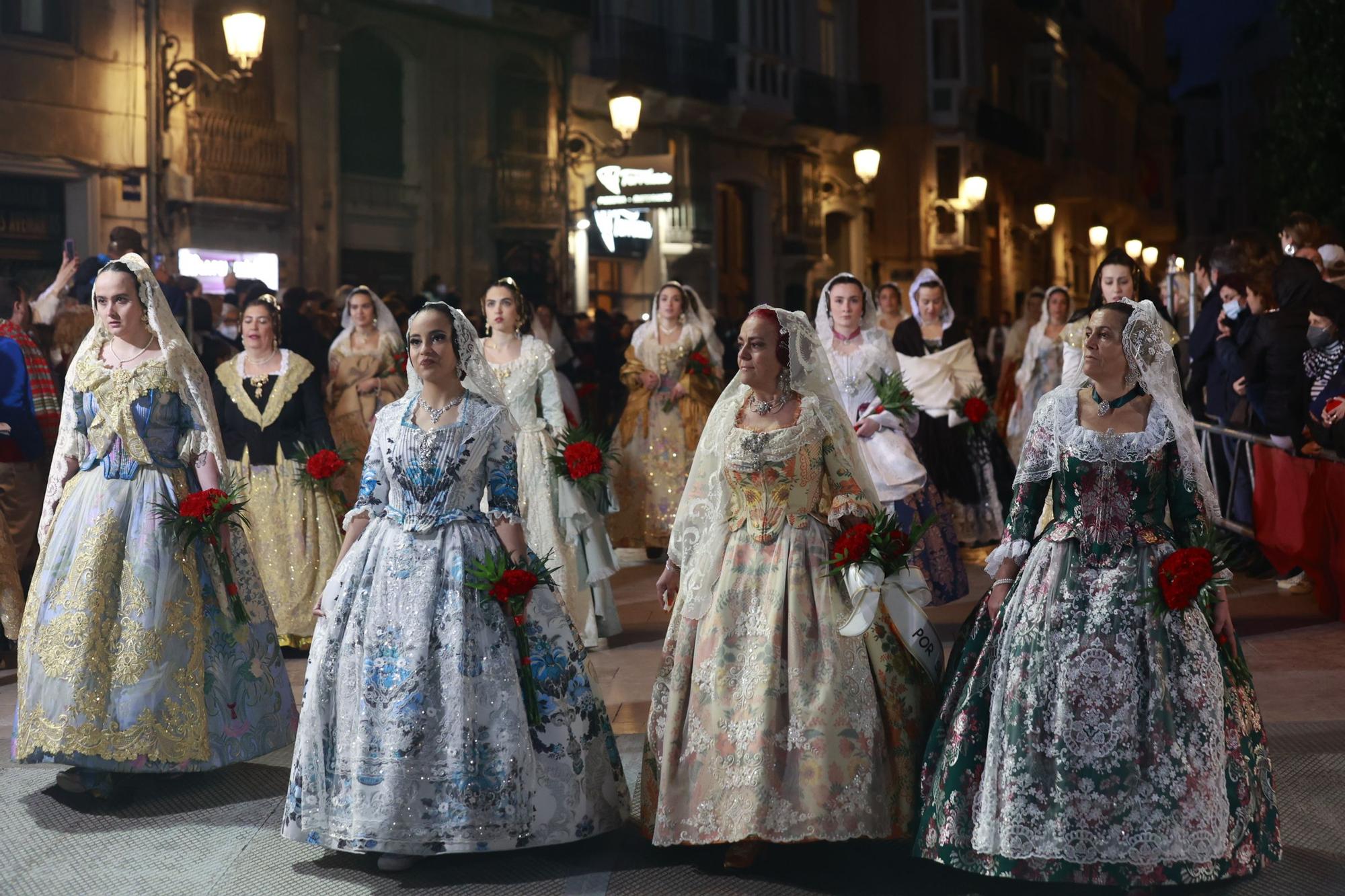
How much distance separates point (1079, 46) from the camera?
1526 inches

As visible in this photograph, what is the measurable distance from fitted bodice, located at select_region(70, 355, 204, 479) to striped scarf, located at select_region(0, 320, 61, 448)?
88.1 inches

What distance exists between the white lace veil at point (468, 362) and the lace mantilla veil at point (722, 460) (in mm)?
662

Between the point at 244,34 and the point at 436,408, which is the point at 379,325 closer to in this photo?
the point at 244,34

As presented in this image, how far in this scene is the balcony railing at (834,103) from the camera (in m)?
26.6

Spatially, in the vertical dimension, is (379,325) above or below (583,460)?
above

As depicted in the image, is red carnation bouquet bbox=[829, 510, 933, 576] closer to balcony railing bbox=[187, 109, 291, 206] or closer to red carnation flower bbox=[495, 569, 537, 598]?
red carnation flower bbox=[495, 569, 537, 598]

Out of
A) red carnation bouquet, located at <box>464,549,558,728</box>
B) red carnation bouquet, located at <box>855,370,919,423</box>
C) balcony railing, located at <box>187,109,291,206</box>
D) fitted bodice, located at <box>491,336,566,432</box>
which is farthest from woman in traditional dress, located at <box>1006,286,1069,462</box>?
balcony railing, located at <box>187,109,291,206</box>

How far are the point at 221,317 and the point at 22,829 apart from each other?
6727 mm

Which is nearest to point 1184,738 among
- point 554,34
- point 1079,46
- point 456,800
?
point 456,800

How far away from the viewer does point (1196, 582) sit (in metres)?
4.46

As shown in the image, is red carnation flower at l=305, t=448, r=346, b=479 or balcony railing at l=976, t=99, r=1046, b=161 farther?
balcony railing at l=976, t=99, r=1046, b=161

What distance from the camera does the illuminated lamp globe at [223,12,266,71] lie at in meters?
12.5

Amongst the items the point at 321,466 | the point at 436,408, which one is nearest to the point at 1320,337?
the point at 321,466

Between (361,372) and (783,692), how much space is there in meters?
5.45
